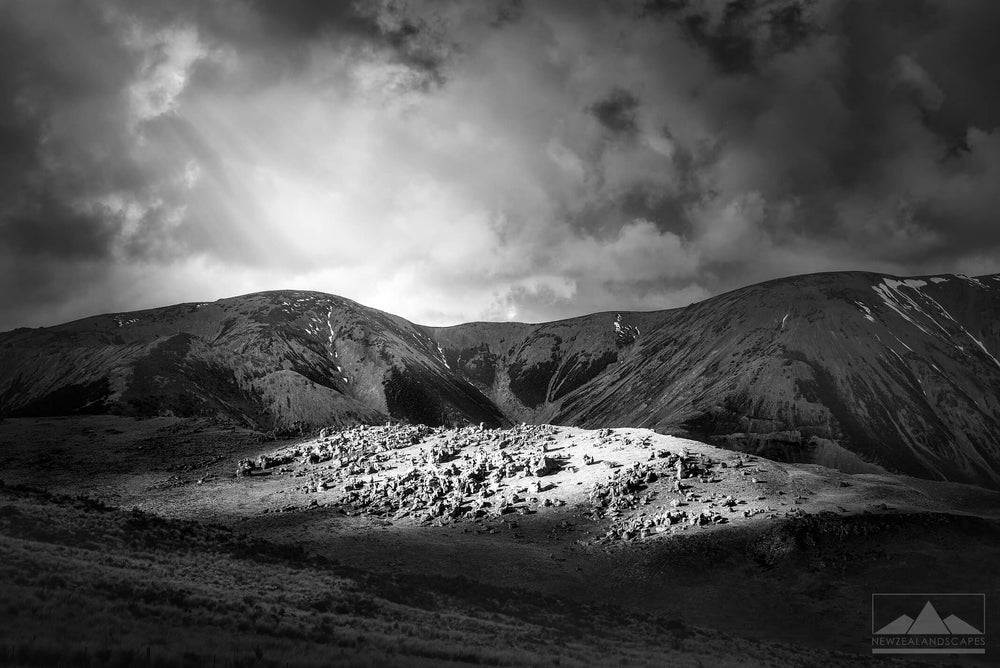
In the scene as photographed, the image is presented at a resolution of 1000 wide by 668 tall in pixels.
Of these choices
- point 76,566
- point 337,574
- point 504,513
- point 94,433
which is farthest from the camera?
point 94,433

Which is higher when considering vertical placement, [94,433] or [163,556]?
[94,433]

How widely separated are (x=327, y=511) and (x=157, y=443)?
47711 millimetres

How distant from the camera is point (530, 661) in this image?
26281 mm

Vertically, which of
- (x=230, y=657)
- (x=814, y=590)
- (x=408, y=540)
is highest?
(x=230, y=657)

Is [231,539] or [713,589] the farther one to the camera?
[713,589]

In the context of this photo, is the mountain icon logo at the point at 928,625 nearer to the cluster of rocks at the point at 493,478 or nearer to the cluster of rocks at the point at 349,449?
the cluster of rocks at the point at 493,478

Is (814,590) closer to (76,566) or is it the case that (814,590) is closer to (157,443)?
(76,566)

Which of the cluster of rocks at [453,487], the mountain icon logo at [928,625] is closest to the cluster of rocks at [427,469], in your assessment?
the cluster of rocks at [453,487]

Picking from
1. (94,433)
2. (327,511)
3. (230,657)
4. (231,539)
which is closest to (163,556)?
(231,539)
